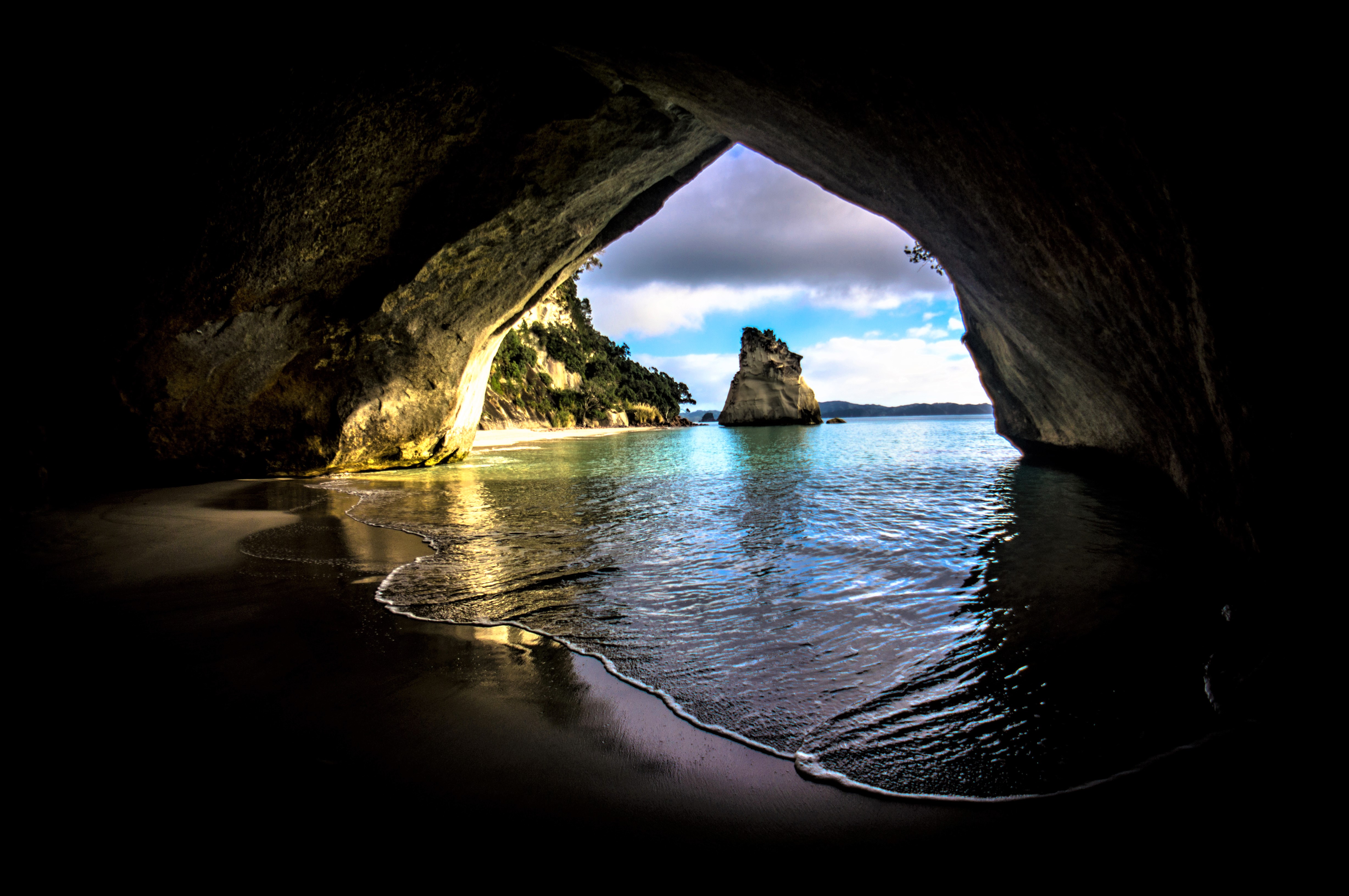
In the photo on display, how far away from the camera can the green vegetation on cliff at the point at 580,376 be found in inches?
1874

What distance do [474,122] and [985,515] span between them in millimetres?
9208

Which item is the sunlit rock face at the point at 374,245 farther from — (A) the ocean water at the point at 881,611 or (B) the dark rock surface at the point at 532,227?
(A) the ocean water at the point at 881,611

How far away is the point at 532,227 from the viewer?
10.8 metres

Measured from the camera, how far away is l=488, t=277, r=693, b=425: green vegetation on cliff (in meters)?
47.6

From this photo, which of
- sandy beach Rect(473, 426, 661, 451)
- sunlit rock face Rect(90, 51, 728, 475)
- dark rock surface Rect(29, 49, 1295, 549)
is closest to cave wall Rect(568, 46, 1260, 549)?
dark rock surface Rect(29, 49, 1295, 549)

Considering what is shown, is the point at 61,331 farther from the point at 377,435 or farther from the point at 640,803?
the point at 640,803

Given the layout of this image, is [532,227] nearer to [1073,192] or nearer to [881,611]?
[1073,192]

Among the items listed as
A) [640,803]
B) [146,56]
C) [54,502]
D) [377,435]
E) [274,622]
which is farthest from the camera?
[377,435]

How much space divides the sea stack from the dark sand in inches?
2415

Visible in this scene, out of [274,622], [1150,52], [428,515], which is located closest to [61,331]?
[428,515]

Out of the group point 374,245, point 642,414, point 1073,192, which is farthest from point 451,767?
point 642,414

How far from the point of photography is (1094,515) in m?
6.93

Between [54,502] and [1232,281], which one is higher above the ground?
[1232,281]

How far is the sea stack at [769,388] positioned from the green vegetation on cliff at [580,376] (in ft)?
49.9
